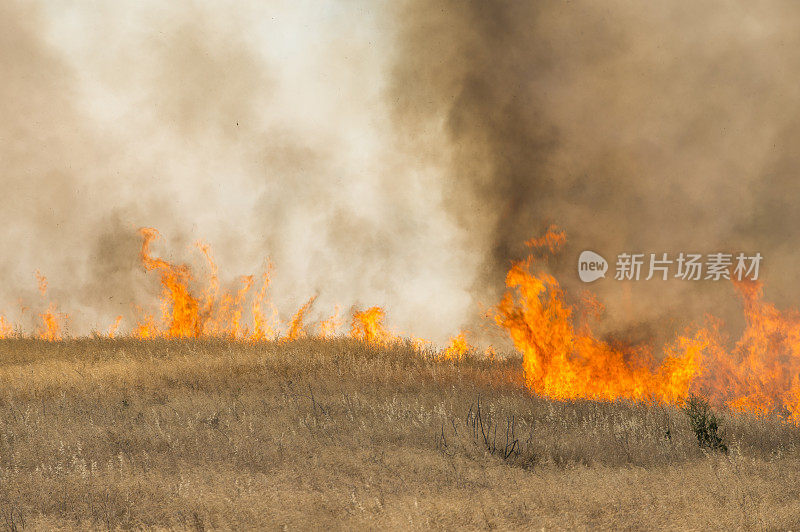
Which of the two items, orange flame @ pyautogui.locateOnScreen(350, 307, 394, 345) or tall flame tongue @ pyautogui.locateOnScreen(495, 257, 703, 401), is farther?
orange flame @ pyautogui.locateOnScreen(350, 307, 394, 345)

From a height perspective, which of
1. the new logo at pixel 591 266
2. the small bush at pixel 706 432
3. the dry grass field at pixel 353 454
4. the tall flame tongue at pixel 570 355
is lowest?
the dry grass field at pixel 353 454

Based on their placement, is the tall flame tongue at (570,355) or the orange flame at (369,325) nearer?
the tall flame tongue at (570,355)

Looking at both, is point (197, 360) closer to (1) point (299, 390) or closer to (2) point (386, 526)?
(1) point (299, 390)

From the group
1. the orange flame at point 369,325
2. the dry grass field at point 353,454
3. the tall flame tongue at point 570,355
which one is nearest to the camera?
the dry grass field at point 353,454

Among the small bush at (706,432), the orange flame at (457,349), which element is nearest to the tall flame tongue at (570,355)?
the orange flame at (457,349)

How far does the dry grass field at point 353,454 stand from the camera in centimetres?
533

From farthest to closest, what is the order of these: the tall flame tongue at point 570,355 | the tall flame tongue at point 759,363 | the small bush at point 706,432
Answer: the tall flame tongue at point 570,355 < the tall flame tongue at point 759,363 < the small bush at point 706,432

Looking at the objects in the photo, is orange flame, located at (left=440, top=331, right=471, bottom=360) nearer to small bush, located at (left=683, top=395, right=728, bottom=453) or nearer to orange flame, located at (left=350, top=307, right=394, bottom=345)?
→ orange flame, located at (left=350, top=307, right=394, bottom=345)

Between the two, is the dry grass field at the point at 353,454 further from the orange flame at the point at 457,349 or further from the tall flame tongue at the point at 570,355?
the orange flame at the point at 457,349

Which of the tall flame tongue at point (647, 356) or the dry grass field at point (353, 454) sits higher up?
the tall flame tongue at point (647, 356)

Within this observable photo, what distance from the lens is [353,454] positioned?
22.8 feet

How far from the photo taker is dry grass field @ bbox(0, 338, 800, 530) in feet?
17.5

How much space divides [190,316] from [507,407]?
25.2ft

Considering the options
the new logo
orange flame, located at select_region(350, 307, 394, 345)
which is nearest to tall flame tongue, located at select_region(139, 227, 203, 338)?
orange flame, located at select_region(350, 307, 394, 345)
